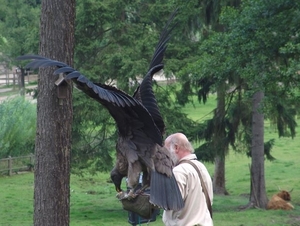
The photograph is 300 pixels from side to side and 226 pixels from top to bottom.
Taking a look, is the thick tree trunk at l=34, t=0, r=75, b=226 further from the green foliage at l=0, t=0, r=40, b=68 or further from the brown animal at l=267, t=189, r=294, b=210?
the green foliage at l=0, t=0, r=40, b=68

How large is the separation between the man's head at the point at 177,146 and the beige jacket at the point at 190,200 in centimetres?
5

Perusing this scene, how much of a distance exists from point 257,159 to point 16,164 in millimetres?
9147

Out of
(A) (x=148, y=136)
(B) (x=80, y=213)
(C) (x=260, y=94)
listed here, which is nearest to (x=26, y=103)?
(B) (x=80, y=213)

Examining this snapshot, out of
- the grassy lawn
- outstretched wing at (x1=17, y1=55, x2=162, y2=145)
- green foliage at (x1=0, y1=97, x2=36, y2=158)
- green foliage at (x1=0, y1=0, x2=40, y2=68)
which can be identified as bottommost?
the grassy lawn

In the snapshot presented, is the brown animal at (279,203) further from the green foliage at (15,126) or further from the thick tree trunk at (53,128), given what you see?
the thick tree trunk at (53,128)

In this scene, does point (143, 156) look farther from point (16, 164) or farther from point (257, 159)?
point (16, 164)

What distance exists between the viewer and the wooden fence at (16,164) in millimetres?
22867

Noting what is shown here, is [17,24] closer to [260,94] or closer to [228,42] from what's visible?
[260,94]

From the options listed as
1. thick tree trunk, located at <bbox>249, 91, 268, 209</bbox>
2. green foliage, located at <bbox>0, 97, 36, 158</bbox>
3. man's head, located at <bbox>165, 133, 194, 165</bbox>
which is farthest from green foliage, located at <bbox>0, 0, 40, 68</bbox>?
man's head, located at <bbox>165, 133, 194, 165</bbox>

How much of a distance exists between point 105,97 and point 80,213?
38.9 feet

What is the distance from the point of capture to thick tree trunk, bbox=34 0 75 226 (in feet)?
26.0

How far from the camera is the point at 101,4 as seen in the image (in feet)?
51.4

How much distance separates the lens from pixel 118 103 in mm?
5047

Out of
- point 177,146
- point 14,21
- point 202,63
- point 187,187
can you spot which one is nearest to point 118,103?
point 177,146
